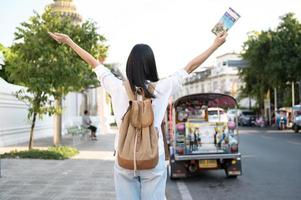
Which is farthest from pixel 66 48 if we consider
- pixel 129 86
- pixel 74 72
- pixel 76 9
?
pixel 76 9

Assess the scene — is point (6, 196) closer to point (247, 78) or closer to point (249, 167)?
point (249, 167)

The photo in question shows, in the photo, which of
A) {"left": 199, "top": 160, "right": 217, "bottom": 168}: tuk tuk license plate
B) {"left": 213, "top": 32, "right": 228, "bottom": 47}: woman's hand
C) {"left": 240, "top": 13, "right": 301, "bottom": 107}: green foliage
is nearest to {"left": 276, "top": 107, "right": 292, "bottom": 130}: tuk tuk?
{"left": 240, "top": 13, "right": 301, "bottom": 107}: green foliage

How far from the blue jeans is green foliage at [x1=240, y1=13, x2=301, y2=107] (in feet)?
119

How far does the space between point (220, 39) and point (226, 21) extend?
0.51 ft

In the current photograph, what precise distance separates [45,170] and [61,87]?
4596 mm

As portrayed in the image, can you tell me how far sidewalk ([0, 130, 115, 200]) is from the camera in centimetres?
787

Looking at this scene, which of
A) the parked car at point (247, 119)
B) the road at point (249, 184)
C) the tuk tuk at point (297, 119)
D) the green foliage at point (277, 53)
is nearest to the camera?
the road at point (249, 184)

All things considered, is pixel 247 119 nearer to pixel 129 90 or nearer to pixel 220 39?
pixel 220 39

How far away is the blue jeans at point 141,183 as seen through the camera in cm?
313

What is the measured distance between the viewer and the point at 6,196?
7609 mm

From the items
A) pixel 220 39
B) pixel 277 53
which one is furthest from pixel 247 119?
pixel 220 39

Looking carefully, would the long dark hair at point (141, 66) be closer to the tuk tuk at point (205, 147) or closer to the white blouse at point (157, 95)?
the white blouse at point (157, 95)

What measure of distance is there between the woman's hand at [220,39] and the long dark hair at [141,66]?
0.54 m

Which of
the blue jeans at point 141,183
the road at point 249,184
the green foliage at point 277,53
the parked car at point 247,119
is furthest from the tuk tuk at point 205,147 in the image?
the parked car at point 247,119
